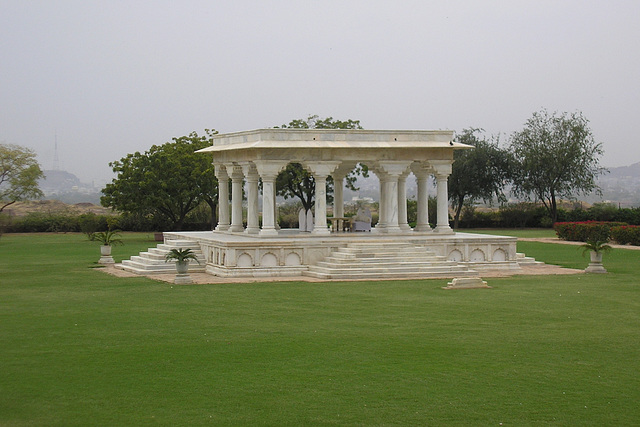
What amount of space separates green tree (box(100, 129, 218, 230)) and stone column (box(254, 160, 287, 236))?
1670cm

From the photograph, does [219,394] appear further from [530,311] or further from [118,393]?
[530,311]

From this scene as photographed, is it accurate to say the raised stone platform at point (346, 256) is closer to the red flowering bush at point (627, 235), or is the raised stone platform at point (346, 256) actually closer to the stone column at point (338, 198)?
the stone column at point (338, 198)

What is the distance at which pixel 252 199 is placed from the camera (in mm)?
26281

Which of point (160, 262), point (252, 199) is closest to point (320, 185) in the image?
point (252, 199)

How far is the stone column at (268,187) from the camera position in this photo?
2470cm

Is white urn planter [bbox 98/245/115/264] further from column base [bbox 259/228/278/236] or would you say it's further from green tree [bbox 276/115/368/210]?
green tree [bbox 276/115/368/210]

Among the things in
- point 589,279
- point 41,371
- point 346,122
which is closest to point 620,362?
point 41,371

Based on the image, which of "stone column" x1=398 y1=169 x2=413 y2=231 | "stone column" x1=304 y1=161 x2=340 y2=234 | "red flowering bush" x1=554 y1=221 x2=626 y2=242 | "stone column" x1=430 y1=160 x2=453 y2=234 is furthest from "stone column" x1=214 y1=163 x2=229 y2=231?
"red flowering bush" x1=554 y1=221 x2=626 y2=242

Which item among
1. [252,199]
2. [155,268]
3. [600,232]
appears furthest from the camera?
[600,232]

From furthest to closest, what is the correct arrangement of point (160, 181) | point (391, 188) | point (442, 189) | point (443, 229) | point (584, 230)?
point (160, 181) < point (584, 230) < point (443, 229) < point (442, 189) < point (391, 188)

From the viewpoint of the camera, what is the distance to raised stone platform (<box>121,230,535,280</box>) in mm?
22516

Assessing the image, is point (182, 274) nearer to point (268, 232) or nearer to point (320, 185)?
point (268, 232)

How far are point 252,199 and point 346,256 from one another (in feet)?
15.8

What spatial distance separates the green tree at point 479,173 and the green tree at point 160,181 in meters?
20.1
